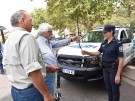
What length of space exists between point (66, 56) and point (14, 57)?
3885mm

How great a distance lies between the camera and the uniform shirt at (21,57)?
2365 millimetres

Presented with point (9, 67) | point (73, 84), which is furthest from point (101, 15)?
point (9, 67)

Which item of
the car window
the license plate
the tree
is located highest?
the tree

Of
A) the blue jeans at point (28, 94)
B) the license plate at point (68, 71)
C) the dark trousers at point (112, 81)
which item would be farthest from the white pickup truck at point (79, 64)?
the blue jeans at point (28, 94)

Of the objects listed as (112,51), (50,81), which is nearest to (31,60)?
(50,81)

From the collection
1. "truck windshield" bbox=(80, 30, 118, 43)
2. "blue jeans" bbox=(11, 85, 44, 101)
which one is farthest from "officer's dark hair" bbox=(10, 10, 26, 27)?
"truck windshield" bbox=(80, 30, 118, 43)

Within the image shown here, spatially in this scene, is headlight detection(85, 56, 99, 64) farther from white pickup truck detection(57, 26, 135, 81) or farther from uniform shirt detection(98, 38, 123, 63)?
uniform shirt detection(98, 38, 123, 63)

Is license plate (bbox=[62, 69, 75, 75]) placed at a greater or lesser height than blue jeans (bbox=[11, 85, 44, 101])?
lesser

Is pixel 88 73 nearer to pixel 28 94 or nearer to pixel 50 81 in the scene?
pixel 50 81

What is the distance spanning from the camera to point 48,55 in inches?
144

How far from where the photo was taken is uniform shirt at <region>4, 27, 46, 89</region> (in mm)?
2365

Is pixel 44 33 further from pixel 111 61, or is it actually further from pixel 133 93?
pixel 133 93

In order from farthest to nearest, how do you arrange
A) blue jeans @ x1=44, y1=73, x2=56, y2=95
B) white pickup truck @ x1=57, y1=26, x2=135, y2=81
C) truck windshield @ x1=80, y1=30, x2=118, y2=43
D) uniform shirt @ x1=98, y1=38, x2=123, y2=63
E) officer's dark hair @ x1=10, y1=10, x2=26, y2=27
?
truck windshield @ x1=80, y1=30, x2=118, y2=43, white pickup truck @ x1=57, y1=26, x2=135, y2=81, uniform shirt @ x1=98, y1=38, x2=123, y2=63, blue jeans @ x1=44, y1=73, x2=56, y2=95, officer's dark hair @ x1=10, y1=10, x2=26, y2=27

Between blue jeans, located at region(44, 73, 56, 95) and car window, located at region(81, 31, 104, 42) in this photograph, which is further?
car window, located at region(81, 31, 104, 42)
